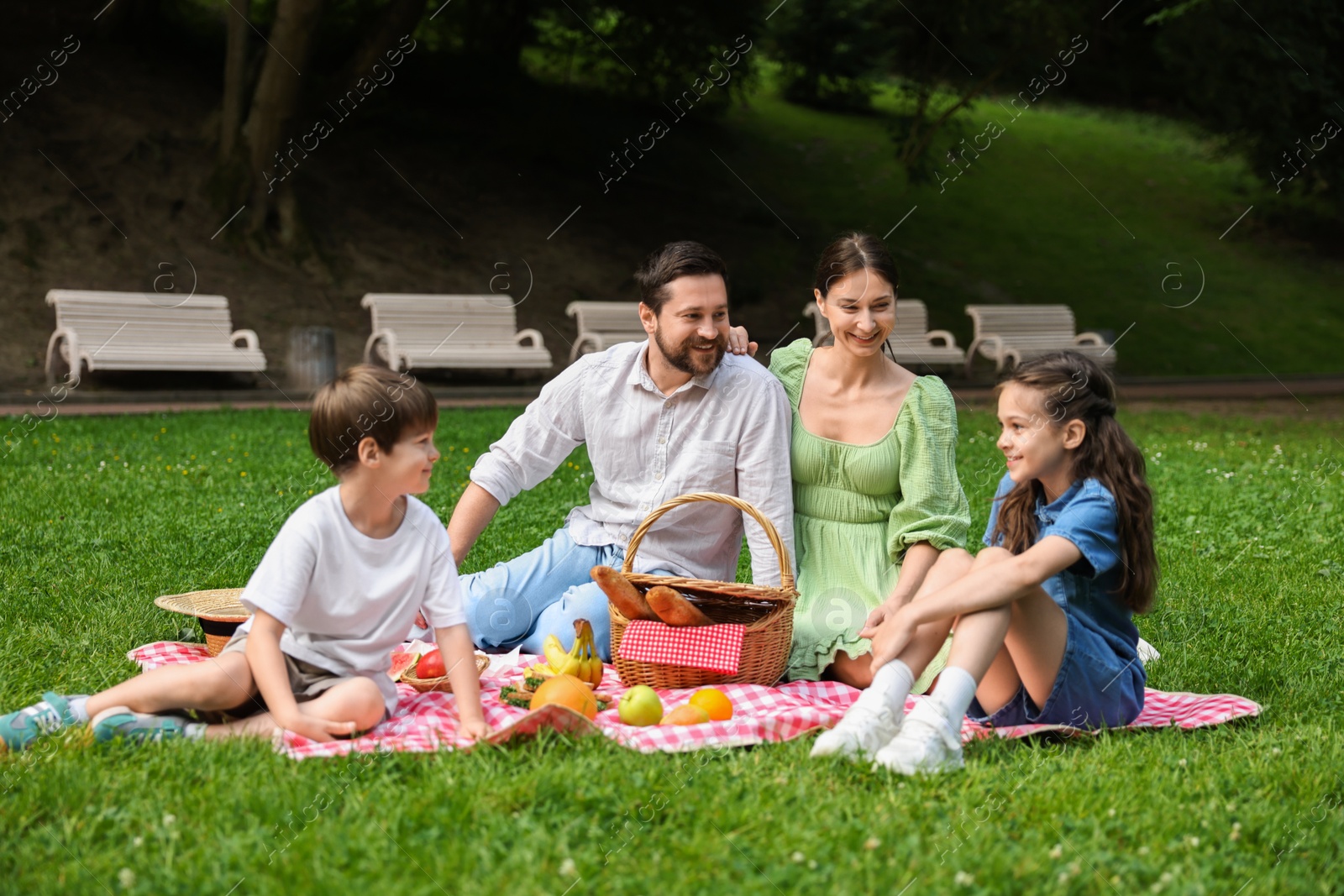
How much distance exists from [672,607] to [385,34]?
14.0 meters

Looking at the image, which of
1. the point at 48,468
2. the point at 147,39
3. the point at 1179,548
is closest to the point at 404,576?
the point at 1179,548

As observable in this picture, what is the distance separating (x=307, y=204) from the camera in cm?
1752

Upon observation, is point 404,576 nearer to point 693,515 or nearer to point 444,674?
point 444,674

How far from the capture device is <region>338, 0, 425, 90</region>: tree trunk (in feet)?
52.3

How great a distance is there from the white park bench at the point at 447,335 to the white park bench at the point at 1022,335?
6.10m

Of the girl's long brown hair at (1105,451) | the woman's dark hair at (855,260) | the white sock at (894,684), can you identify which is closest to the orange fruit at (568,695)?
the white sock at (894,684)

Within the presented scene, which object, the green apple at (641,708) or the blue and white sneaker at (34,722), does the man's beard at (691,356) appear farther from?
the blue and white sneaker at (34,722)

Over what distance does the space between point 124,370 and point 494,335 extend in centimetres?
403

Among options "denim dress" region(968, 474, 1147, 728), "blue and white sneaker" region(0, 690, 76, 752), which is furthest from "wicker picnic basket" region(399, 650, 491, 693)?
"denim dress" region(968, 474, 1147, 728)

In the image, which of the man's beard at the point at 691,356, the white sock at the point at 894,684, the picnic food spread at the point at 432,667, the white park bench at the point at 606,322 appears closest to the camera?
the white sock at the point at 894,684

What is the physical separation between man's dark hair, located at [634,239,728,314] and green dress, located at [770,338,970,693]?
2.09 feet

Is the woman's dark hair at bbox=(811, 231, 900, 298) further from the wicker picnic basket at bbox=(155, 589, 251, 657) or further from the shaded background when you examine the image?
the shaded background

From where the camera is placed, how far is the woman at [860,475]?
4.15 metres

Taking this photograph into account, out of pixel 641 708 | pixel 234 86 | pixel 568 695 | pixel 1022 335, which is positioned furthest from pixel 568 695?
pixel 1022 335
